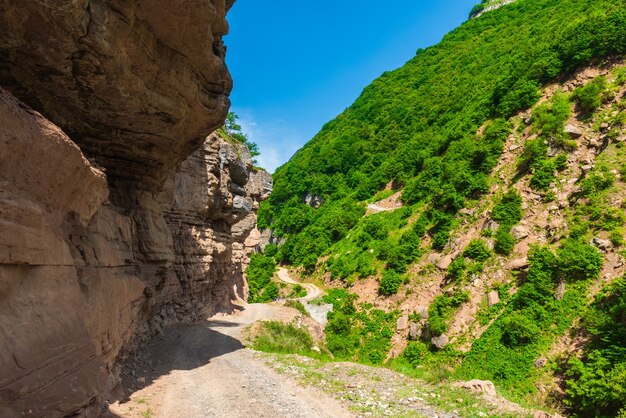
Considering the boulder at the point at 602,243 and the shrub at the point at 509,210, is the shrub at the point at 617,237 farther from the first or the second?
the shrub at the point at 509,210

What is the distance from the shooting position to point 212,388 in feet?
36.7

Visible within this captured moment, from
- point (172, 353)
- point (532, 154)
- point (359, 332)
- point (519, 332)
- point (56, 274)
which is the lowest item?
point (359, 332)

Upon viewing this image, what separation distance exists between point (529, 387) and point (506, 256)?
10.1m

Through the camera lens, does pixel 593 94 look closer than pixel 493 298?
No

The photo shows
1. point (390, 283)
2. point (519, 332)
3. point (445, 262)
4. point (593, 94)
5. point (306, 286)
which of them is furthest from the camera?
point (306, 286)

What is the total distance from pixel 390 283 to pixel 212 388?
23.6 metres

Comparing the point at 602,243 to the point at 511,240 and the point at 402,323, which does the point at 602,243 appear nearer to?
the point at 511,240

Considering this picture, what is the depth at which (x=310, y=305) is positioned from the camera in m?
37.3

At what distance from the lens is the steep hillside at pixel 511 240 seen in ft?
65.4

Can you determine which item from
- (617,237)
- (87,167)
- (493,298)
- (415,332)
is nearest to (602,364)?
(493,298)

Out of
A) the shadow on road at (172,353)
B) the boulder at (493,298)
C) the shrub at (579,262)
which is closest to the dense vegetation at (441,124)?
the boulder at (493,298)

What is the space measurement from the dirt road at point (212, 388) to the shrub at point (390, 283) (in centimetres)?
1857

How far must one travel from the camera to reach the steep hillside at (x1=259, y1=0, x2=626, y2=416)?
19.9 metres

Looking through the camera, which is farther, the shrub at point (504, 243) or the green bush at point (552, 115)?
the green bush at point (552, 115)
